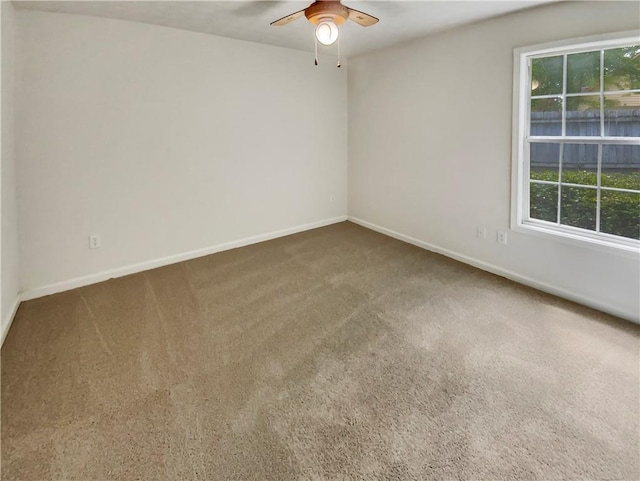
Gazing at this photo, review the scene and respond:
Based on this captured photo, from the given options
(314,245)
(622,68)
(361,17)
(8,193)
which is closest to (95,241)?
(8,193)

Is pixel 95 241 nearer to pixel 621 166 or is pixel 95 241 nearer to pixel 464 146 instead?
pixel 464 146

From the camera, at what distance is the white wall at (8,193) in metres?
2.55

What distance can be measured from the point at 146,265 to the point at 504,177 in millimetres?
3547

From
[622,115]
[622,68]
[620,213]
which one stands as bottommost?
[620,213]

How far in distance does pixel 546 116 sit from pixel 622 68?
553 millimetres

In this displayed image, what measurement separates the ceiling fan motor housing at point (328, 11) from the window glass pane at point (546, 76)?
68.4 inches

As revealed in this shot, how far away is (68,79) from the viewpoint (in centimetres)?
304

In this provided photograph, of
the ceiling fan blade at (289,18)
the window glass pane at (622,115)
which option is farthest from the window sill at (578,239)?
the ceiling fan blade at (289,18)

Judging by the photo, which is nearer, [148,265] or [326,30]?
[326,30]

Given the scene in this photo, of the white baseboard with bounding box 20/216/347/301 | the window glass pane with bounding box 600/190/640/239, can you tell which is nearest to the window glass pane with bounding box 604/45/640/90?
the window glass pane with bounding box 600/190/640/239

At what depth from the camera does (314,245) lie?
14.4ft

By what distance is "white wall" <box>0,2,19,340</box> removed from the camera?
2547 mm

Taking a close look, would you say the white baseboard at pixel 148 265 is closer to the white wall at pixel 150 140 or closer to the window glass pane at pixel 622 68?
the white wall at pixel 150 140

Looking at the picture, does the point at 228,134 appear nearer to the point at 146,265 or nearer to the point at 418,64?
the point at 146,265
